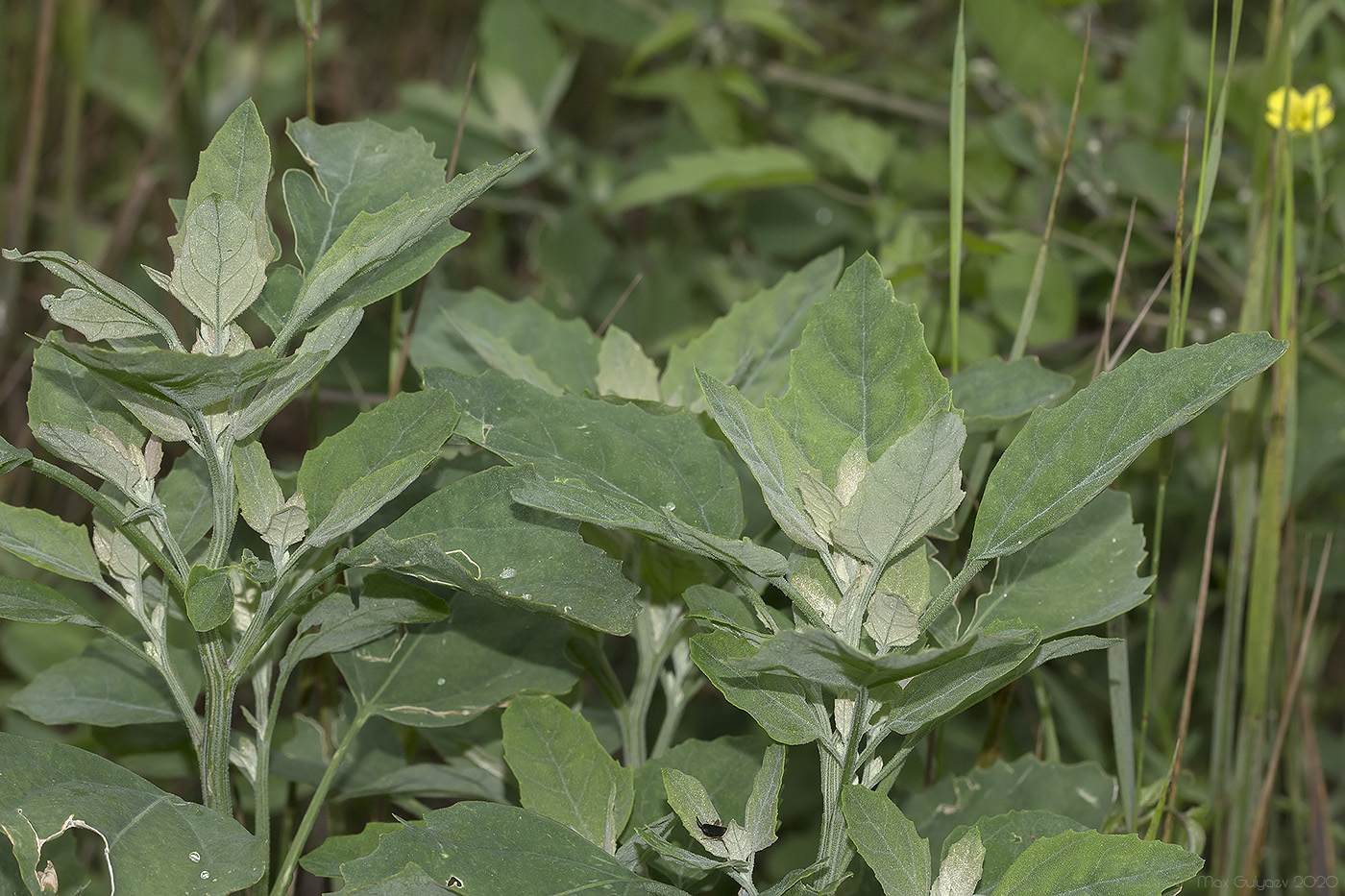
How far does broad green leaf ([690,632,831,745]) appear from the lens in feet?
2.02

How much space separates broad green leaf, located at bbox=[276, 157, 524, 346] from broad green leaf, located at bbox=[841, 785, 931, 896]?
351 millimetres

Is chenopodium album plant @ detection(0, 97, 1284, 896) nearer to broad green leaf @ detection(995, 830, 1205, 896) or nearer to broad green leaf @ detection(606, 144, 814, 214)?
broad green leaf @ detection(995, 830, 1205, 896)

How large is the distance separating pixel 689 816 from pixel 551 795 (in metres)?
0.10

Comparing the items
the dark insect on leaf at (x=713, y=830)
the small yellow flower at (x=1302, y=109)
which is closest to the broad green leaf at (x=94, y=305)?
the dark insect on leaf at (x=713, y=830)

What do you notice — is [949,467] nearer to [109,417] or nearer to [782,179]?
[109,417]

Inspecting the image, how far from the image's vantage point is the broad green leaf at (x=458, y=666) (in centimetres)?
77

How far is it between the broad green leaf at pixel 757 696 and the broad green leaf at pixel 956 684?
0.04 meters

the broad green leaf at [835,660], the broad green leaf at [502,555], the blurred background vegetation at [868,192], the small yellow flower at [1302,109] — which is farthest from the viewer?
the blurred background vegetation at [868,192]

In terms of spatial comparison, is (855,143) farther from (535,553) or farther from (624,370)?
(535,553)

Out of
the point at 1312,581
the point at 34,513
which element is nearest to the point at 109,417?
the point at 34,513

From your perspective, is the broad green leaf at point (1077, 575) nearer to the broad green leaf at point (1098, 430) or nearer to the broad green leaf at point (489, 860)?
the broad green leaf at point (1098, 430)

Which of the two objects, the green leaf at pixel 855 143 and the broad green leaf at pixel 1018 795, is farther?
the green leaf at pixel 855 143

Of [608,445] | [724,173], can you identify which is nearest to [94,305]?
[608,445]

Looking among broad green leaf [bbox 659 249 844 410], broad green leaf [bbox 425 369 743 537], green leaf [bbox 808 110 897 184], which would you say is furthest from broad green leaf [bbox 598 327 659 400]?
green leaf [bbox 808 110 897 184]
